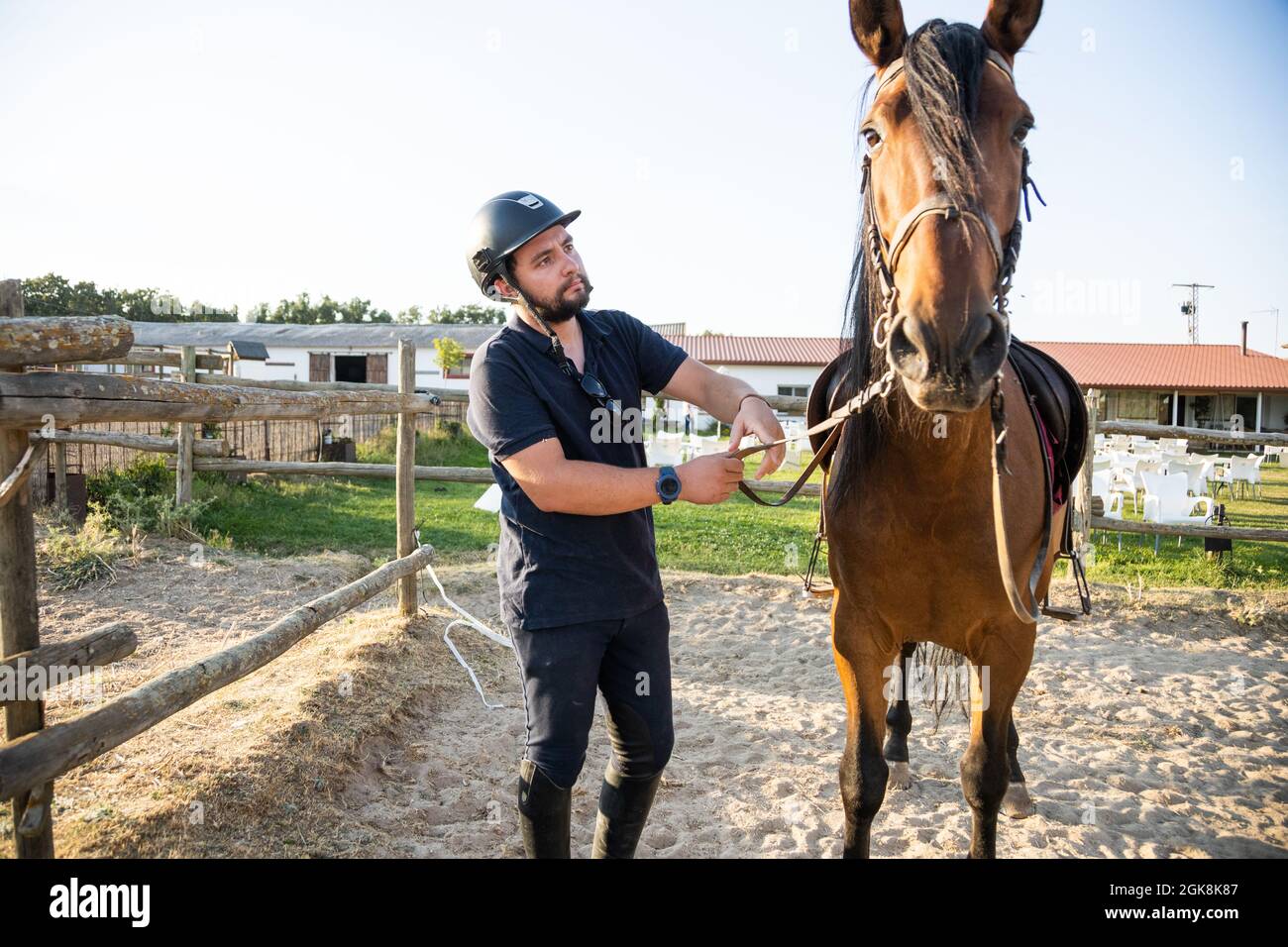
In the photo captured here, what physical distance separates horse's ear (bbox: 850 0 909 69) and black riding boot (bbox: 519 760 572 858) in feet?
7.41

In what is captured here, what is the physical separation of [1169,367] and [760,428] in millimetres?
38979

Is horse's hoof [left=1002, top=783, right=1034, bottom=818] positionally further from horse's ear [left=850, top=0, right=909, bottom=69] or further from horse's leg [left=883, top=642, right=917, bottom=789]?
horse's ear [left=850, top=0, right=909, bottom=69]

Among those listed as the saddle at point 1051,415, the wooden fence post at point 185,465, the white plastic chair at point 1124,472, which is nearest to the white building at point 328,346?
the wooden fence post at point 185,465

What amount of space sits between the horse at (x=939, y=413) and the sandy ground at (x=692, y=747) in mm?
949

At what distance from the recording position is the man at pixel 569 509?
83.9 inches

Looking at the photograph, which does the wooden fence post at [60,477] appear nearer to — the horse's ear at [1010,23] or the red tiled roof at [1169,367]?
the horse's ear at [1010,23]

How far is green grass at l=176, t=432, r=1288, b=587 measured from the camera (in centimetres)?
835

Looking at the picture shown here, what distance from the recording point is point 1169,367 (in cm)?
3400

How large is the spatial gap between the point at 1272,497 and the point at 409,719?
1764 cm

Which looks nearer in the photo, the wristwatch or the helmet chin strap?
the wristwatch

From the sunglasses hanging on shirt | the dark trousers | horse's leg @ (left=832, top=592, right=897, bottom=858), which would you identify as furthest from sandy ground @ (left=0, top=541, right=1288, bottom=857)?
the sunglasses hanging on shirt

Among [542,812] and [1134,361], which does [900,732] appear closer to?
[542,812]
